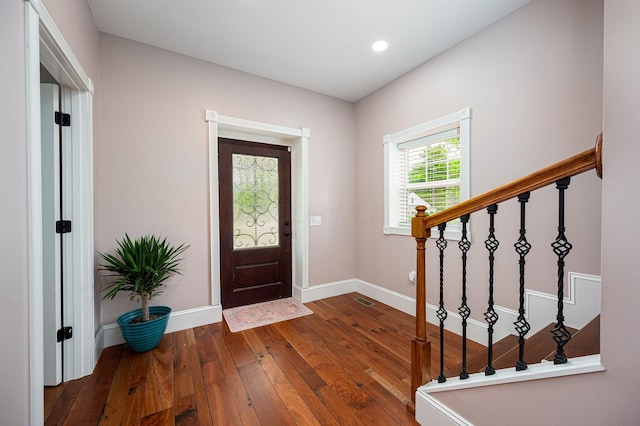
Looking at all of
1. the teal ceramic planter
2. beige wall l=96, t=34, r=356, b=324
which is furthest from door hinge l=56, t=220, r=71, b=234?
the teal ceramic planter

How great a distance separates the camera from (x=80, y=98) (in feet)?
6.28

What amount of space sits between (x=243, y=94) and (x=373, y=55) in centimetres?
152

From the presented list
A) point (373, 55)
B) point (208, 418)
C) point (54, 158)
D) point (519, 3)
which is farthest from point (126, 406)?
point (519, 3)

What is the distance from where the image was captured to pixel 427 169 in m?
2.96

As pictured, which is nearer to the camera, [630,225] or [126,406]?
[630,225]

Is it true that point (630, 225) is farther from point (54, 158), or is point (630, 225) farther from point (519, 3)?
point (54, 158)

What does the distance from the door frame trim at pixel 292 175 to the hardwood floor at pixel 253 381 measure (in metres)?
0.74

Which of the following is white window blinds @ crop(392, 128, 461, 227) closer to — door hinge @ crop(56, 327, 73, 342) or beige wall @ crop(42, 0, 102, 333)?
beige wall @ crop(42, 0, 102, 333)

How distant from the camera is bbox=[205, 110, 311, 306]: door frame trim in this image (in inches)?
110

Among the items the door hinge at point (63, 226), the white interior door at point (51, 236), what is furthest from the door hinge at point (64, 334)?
the door hinge at point (63, 226)

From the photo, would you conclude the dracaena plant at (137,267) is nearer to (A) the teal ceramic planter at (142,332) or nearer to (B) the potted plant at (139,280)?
(B) the potted plant at (139,280)

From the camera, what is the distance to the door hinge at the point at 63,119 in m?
1.84

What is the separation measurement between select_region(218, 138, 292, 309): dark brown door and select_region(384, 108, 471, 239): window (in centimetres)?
140

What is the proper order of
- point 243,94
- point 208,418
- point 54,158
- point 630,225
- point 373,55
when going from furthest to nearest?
point 243,94 < point 373,55 < point 54,158 < point 208,418 < point 630,225
